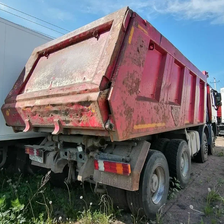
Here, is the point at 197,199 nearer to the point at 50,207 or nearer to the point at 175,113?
the point at 175,113

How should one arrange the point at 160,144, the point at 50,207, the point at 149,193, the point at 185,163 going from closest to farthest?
the point at 149,193 < the point at 50,207 < the point at 160,144 < the point at 185,163

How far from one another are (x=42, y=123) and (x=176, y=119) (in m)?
2.28

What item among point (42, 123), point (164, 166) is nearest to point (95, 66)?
point (42, 123)

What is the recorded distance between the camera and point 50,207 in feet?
9.58

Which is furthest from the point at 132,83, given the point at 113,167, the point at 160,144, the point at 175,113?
the point at 160,144

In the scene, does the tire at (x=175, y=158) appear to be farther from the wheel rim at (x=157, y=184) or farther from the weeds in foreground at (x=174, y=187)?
the wheel rim at (x=157, y=184)

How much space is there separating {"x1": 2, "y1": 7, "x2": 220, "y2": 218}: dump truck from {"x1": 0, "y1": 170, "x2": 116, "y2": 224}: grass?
33 cm

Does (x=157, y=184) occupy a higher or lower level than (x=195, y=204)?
higher

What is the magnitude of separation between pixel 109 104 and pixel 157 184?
1678 mm

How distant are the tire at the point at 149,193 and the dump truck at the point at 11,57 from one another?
7.12 feet

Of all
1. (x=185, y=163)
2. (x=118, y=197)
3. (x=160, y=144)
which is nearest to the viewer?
(x=118, y=197)

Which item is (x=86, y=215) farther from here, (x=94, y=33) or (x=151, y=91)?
(x=94, y=33)

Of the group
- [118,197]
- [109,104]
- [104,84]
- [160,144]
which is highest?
[104,84]

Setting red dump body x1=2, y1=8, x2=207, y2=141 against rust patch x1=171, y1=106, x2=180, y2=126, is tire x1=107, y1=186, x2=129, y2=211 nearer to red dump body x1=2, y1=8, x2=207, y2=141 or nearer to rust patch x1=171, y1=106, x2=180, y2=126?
red dump body x1=2, y1=8, x2=207, y2=141
